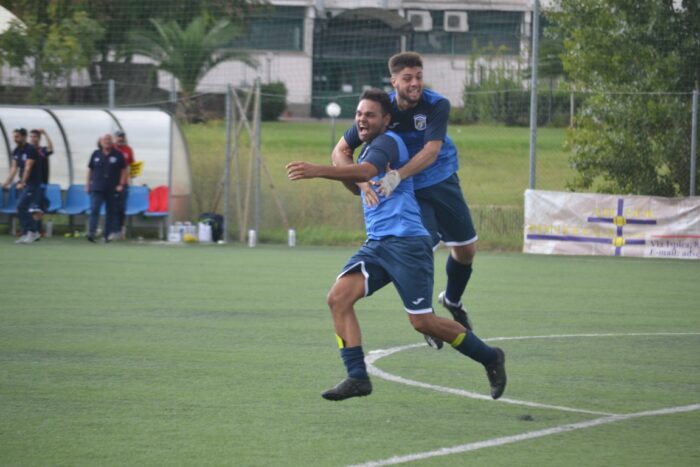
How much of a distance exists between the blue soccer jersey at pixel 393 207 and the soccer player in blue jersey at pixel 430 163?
0.08 meters

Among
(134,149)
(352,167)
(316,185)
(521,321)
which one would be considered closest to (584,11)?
(316,185)

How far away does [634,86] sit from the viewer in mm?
22422

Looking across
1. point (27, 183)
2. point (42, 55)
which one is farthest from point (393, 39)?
point (27, 183)

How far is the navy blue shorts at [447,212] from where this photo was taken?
30.7 feet

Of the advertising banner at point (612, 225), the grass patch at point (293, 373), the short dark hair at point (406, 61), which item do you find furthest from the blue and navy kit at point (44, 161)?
the short dark hair at point (406, 61)

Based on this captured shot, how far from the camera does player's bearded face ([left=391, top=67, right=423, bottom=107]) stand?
27.0 feet

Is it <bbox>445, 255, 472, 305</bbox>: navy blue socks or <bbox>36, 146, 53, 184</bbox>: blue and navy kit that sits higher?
<bbox>36, 146, 53, 184</bbox>: blue and navy kit

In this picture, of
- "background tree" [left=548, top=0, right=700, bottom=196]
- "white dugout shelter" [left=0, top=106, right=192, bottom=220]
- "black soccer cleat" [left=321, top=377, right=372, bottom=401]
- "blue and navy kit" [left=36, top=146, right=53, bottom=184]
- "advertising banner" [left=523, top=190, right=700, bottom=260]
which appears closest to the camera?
"black soccer cleat" [left=321, top=377, right=372, bottom=401]

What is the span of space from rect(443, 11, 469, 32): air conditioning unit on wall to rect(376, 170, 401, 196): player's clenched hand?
29.9 metres

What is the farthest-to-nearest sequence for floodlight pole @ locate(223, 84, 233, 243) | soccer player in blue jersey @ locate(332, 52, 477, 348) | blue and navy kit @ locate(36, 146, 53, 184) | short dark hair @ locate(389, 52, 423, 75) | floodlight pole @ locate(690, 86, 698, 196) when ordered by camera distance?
floodlight pole @ locate(223, 84, 233, 243) < blue and navy kit @ locate(36, 146, 53, 184) < floodlight pole @ locate(690, 86, 698, 196) < short dark hair @ locate(389, 52, 423, 75) < soccer player in blue jersey @ locate(332, 52, 477, 348)

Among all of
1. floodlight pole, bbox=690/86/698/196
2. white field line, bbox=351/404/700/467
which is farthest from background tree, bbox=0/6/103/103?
→ white field line, bbox=351/404/700/467

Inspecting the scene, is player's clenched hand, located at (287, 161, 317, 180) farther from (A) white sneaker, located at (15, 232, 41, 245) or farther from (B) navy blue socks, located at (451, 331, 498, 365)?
(A) white sneaker, located at (15, 232, 41, 245)

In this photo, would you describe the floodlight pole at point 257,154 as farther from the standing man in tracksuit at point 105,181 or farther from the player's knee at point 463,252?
the player's knee at point 463,252

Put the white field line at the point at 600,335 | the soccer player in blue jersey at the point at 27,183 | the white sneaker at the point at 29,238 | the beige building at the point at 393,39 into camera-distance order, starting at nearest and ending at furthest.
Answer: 1. the white field line at the point at 600,335
2. the soccer player in blue jersey at the point at 27,183
3. the white sneaker at the point at 29,238
4. the beige building at the point at 393,39
